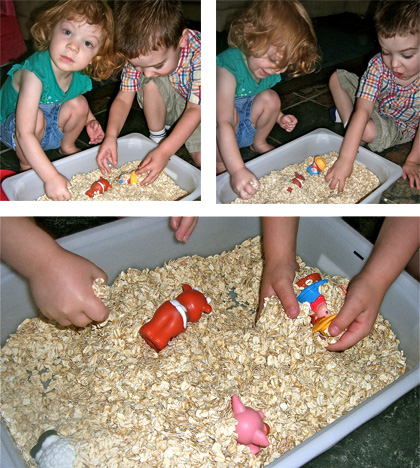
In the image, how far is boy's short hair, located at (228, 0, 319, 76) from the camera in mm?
746

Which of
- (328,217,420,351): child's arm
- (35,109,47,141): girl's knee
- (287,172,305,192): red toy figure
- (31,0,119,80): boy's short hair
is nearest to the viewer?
(31,0,119,80): boy's short hair

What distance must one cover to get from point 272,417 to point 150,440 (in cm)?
22

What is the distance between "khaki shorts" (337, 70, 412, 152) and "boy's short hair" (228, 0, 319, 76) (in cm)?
9

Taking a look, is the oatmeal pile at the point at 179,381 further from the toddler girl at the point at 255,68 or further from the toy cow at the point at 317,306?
the toddler girl at the point at 255,68

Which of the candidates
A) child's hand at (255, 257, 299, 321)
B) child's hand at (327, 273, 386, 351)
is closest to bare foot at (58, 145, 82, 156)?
child's hand at (255, 257, 299, 321)

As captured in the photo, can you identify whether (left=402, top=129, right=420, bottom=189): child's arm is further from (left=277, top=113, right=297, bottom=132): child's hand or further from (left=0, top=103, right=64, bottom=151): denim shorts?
(left=0, top=103, right=64, bottom=151): denim shorts

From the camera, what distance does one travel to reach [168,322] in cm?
92

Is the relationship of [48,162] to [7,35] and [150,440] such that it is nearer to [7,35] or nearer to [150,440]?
[7,35]

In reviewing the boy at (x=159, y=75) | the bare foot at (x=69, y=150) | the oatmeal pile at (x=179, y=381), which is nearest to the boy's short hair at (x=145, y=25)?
the boy at (x=159, y=75)

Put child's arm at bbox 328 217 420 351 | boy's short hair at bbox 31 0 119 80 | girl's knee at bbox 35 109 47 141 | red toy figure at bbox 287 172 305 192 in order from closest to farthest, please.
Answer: boy's short hair at bbox 31 0 119 80, girl's knee at bbox 35 109 47 141, child's arm at bbox 328 217 420 351, red toy figure at bbox 287 172 305 192

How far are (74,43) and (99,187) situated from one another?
31cm

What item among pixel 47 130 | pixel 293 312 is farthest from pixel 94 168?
pixel 293 312

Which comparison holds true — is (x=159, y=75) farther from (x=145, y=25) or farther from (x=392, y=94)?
(x=392, y=94)

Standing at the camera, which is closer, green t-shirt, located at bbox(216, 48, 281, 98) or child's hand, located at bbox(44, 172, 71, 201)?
green t-shirt, located at bbox(216, 48, 281, 98)
